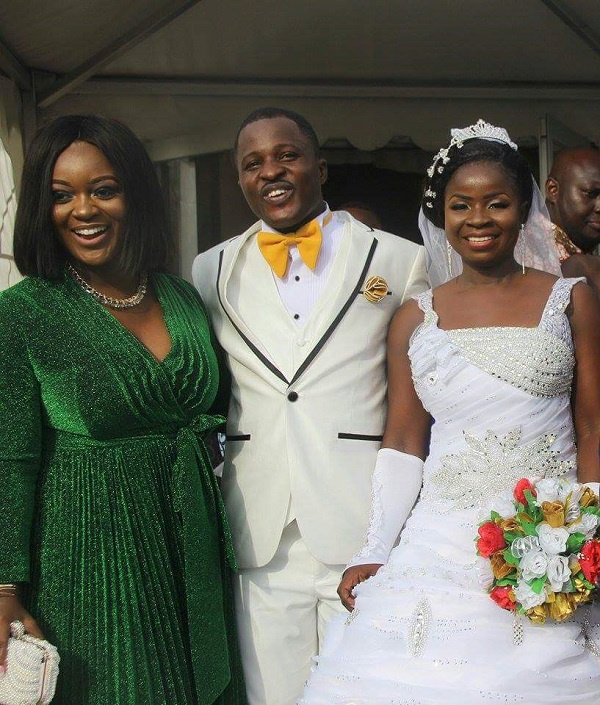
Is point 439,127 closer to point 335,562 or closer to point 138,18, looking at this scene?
point 138,18

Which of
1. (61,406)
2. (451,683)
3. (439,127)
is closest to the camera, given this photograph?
(451,683)

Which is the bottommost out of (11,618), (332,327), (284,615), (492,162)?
(284,615)

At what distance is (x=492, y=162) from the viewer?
327 centimetres

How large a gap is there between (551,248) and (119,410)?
4.99 feet

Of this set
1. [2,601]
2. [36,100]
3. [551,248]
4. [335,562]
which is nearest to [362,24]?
[36,100]

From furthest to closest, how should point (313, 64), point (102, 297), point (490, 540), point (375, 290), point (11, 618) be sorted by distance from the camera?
point (313, 64) < point (375, 290) < point (102, 297) < point (11, 618) < point (490, 540)

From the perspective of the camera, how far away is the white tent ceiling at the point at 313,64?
20.0ft

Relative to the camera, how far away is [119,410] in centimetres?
299

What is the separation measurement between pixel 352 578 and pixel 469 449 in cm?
52

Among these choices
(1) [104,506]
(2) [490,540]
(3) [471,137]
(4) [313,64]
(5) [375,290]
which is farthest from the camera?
(4) [313,64]

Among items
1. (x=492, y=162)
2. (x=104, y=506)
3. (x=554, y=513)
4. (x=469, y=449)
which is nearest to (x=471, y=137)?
(x=492, y=162)

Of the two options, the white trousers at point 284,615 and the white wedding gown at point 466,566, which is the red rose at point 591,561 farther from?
the white trousers at point 284,615

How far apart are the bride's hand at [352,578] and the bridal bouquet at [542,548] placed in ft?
1.42

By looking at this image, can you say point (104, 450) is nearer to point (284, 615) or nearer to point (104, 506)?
point (104, 506)
